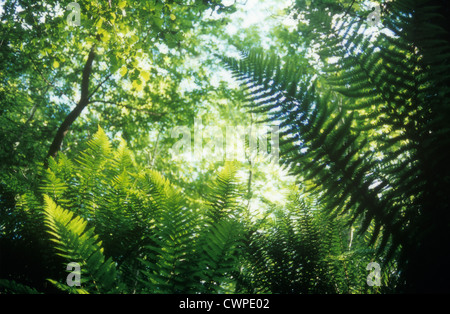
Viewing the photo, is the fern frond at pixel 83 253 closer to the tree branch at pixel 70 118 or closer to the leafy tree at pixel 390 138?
the leafy tree at pixel 390 138

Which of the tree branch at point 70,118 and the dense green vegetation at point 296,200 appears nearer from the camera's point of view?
the dense green vegetation at point 296,200

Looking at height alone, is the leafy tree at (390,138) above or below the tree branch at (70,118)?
below

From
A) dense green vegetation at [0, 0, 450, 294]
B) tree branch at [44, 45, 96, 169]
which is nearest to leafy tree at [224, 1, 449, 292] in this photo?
dense green vegetation at [0, 0, 450, 294]

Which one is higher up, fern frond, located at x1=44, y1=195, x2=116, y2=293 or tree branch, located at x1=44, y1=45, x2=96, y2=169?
tree branch, located at x1=44, y1=45, x2=96, y2=169

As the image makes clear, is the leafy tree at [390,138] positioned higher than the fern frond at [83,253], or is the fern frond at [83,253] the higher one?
the leafy tree at [390,138]

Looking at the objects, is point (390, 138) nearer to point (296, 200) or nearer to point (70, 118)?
point (296, 200)

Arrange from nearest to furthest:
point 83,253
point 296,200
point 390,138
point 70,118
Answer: point 83,253 < point 390,138 < point 296,200 < point 70,118

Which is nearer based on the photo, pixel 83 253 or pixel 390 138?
pixel 83 253

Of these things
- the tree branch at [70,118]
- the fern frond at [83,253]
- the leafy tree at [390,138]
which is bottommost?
the fern frond at [83,253]

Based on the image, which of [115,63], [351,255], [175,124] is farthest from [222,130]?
[351,255]

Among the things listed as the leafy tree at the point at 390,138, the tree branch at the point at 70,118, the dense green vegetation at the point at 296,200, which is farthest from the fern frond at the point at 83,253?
the tree branch at the point at 70,118

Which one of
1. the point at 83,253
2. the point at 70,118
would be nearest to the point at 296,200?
the point at 83,253

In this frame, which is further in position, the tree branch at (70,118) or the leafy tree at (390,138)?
the tree branch at (70,118)

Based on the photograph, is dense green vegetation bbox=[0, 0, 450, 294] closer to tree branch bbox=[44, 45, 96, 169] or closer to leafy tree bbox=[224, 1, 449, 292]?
leafy tree bbox=[224, 1, 449, 292]
